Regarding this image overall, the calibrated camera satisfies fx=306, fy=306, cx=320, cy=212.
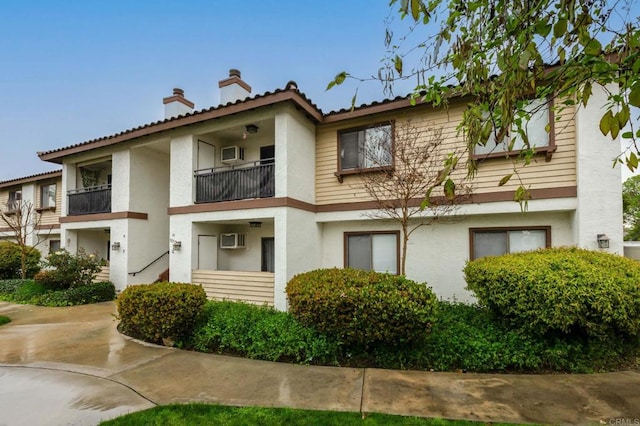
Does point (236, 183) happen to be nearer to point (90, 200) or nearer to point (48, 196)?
point (90, 200)

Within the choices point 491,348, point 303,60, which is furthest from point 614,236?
point 303,60

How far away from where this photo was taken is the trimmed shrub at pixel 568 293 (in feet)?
14.6

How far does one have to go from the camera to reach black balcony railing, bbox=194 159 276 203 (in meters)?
8.60

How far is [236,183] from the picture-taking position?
907cm

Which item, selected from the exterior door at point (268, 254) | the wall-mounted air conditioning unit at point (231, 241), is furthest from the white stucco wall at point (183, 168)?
the exterior door at point (268, 254)

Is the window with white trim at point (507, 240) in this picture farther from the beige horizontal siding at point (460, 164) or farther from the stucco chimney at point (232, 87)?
the stucco chimney at point (232, 87)

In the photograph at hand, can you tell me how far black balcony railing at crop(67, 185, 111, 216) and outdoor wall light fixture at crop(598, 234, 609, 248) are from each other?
48.3 ft

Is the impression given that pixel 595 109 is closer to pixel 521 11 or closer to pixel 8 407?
pixel 521 11

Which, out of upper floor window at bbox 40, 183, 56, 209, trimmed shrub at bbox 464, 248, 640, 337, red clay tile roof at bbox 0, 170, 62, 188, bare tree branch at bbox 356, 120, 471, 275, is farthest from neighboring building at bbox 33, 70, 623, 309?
upper floor window at bbox 40, 183, 56, 209

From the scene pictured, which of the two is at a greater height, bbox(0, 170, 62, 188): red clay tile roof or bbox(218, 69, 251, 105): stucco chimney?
bbox(218, 69, 251, 105): stucco chimney

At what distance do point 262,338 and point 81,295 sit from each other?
8328 mm

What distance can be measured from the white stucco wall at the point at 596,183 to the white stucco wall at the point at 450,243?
0.62 meters

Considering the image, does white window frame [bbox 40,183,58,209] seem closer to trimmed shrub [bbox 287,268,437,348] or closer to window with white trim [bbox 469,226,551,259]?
trimmed shrub [bbox 287,268,437,348]

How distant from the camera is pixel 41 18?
37.9 feet
